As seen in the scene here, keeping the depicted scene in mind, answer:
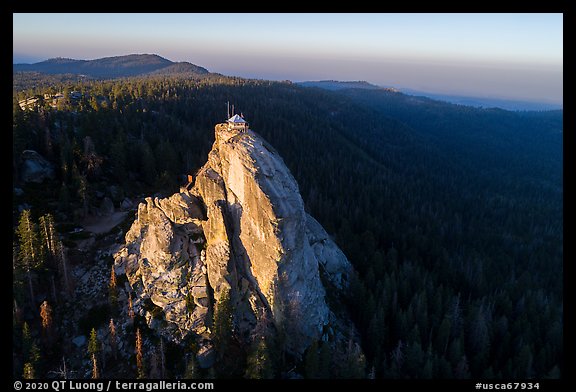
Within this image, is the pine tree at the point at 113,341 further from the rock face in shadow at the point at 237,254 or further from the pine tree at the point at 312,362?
the pine tree at the point at 312,362

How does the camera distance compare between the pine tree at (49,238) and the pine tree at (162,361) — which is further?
the pine tree at (49,238)

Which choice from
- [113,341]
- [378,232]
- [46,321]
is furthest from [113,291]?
[378,232]

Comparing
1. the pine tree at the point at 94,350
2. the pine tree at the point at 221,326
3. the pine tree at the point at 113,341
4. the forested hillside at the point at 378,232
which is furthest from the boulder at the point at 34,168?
the pine tree at the point at 221,326

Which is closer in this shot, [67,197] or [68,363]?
[68,363]

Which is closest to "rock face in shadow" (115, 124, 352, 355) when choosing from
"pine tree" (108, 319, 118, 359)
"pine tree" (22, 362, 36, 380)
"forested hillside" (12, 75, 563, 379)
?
"pine tree" (108, 319, 118, 359)
